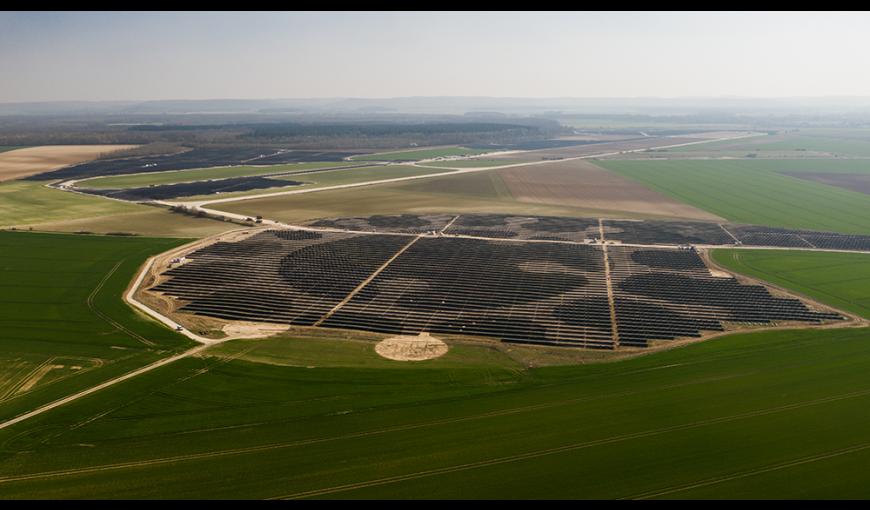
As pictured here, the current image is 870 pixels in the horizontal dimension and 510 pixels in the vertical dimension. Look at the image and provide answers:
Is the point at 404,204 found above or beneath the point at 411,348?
above

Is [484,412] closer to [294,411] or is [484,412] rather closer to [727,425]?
[294,411]

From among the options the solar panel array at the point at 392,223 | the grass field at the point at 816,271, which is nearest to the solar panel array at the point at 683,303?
the grass field at the point at 816,271

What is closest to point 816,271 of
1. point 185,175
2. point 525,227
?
point 525,227

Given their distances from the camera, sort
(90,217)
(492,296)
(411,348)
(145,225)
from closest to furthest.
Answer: (411,348) < (492,296) < (145,225) < (90,217)

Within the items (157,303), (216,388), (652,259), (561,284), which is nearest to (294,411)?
(216,388)

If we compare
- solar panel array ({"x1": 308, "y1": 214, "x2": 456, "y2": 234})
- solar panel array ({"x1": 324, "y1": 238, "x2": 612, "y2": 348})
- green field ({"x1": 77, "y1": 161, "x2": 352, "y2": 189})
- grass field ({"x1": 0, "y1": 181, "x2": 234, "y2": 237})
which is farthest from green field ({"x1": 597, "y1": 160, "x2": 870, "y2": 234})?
grass field ({"x1": 0, "y1": 181, "x2": 234, "y2": 237})

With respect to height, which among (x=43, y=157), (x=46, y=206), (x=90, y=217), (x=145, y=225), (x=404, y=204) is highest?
(x=43, y=157)

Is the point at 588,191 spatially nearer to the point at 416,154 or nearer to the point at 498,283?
the point at 498,283
